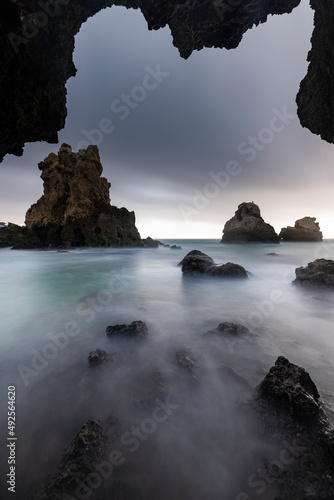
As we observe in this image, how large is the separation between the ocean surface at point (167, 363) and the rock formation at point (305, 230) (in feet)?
209

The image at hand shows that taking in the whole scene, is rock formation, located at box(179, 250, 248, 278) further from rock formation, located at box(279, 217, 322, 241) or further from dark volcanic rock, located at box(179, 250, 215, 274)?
rock formation, located at box(279, 217, 322, 241)

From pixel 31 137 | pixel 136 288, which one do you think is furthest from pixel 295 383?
pixel 31 137

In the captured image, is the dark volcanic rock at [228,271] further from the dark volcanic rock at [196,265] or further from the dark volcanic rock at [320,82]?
the dark volcanic rock at [320,82]

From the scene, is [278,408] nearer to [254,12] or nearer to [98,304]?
[98,304]

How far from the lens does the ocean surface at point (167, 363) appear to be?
165cm

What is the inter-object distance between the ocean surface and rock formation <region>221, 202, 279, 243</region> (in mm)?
46508

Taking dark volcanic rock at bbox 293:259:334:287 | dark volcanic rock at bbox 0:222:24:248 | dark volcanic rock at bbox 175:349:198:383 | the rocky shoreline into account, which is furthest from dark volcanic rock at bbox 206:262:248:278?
dark volcanic rock at bbox 0:222:24:248

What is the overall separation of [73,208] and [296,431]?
116 feet

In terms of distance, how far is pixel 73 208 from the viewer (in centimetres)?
3203

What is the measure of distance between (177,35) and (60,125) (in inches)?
165

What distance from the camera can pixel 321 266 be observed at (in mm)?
7215

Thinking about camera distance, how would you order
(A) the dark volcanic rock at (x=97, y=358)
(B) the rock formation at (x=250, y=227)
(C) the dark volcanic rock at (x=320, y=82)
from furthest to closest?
(B) the rock formation at (x=250, y=227)
(C) the dark volcanic rock at (x=320, y=82)
(A) the dark volcanic rock at (x=97, y=358)

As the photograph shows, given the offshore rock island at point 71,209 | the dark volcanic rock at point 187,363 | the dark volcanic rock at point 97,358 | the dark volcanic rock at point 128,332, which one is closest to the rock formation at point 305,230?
the offshore rock island at point 71,209

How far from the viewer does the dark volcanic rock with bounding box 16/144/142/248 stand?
32625mm
